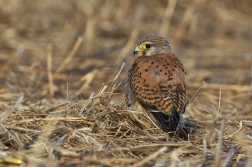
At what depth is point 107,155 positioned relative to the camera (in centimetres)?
357

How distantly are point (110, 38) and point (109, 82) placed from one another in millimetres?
2798

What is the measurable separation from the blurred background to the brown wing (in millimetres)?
1951

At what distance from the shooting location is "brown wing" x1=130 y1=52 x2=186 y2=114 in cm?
462

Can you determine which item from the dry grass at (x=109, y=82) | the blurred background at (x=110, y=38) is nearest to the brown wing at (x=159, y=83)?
the dry grass at (x=109, y=82)

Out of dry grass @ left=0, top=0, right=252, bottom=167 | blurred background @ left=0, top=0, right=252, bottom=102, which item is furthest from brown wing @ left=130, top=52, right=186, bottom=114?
blurred background @ left=0, top=0, right=252, bottom=102

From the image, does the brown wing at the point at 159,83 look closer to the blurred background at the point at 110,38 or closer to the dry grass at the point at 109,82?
the dry grass at the point at 109,82

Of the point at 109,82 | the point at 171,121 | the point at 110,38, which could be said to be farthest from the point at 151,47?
the point at 110,38

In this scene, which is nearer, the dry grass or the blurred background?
the dry grass

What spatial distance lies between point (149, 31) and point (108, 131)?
20.7 ft

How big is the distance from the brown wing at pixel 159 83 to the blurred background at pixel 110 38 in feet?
6.40

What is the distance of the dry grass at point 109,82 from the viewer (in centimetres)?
362

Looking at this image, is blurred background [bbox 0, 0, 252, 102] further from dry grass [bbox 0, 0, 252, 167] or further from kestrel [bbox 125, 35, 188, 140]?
kestrel [bbox 125, 35, 188, 140]

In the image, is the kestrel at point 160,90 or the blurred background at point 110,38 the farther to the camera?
the blurred background at point 110,38

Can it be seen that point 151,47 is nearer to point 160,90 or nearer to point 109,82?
point 160,90
